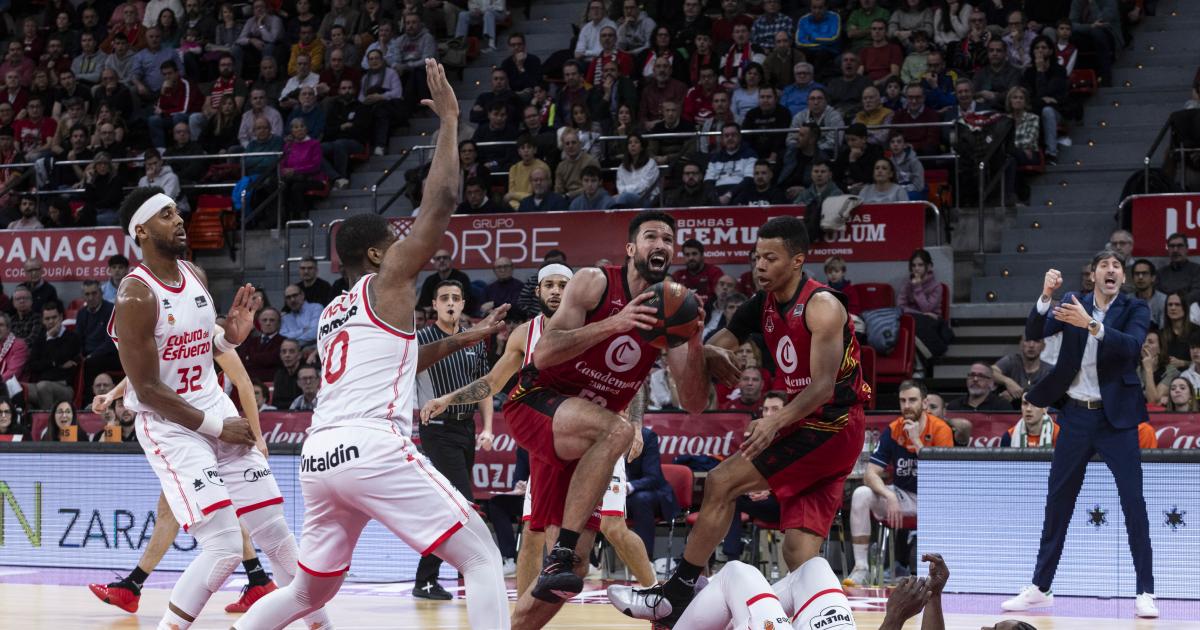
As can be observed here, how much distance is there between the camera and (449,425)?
1066cm

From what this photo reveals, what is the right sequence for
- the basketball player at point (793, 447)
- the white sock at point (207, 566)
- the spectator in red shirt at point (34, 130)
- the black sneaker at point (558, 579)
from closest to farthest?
the black sneaker at point (558, 579) < the basketball player at point (793, 447) < the white sock at point (207, 566) < the spectator in red shirt at point (34, 130)

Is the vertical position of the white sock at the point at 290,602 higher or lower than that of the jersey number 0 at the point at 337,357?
lower

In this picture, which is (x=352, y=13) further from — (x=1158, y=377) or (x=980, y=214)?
(x=1158, y=377)

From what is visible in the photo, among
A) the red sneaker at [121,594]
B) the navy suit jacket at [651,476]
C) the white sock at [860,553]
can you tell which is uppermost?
the navy suit jacket at [651,476]

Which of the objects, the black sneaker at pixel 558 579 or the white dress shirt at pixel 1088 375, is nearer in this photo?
the black sneaker at pixel 558 579

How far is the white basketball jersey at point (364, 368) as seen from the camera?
240 inches

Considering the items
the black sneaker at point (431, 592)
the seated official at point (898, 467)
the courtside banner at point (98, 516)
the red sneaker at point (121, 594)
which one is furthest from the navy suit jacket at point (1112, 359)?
the red sneaker at point (121, 594)

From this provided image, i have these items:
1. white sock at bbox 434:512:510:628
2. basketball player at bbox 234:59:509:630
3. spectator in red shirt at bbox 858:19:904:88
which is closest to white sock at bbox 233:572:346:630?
basketball player at bbox 234:59:509:630

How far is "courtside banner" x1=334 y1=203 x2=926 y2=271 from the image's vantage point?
15.6 metres

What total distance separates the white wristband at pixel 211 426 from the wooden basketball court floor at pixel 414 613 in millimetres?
1764

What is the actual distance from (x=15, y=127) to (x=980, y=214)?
1432 cm

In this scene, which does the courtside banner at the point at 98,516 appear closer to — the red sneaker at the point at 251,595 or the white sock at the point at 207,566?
the red sneaker at the point at 251,595

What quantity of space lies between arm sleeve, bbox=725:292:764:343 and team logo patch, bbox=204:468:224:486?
2701mm

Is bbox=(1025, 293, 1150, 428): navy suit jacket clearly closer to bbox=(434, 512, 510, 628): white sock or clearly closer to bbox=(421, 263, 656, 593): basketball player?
bbox=(421, 263, 656, 593): basketball player
